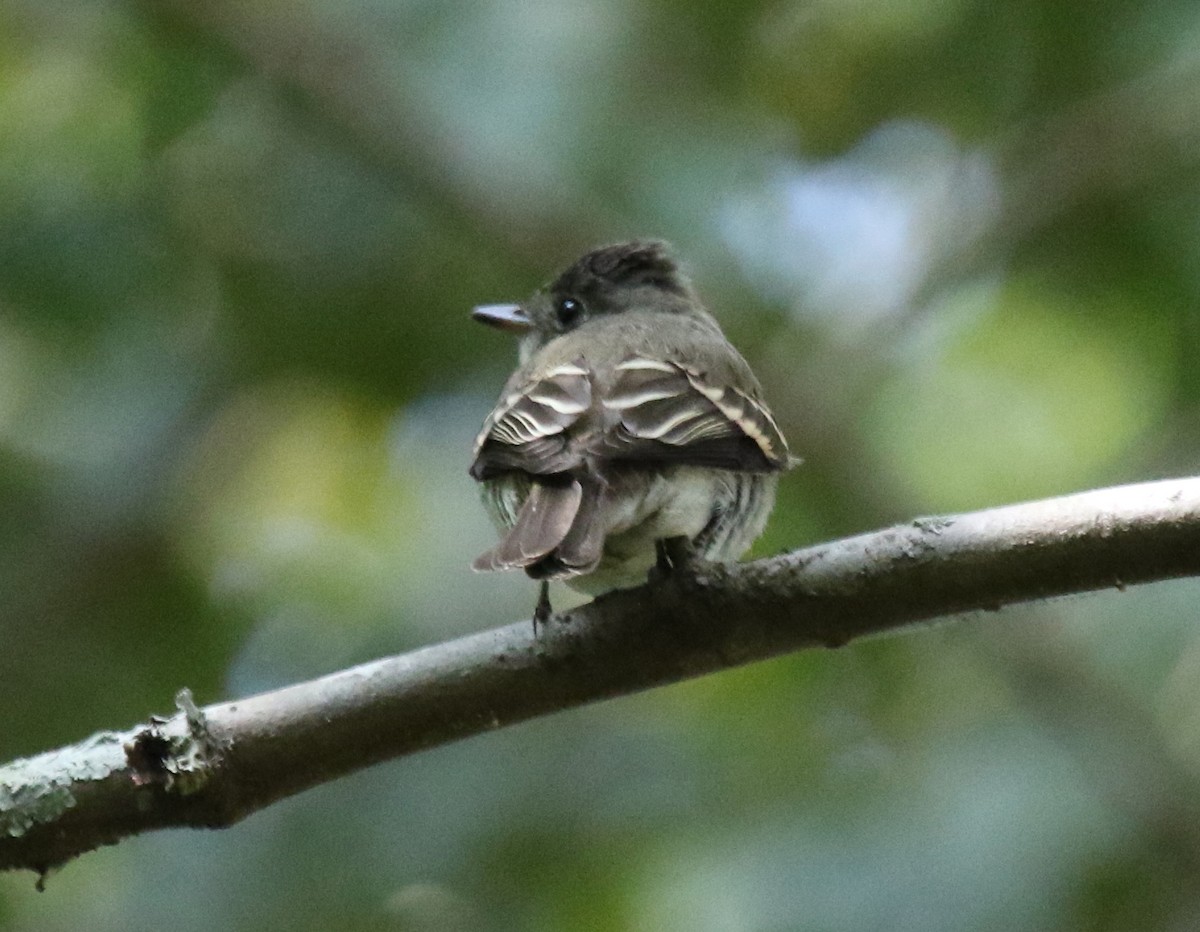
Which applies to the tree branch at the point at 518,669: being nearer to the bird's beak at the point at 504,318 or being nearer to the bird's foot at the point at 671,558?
the bird's foot at the point at 671,558

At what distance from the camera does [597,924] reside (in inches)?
149

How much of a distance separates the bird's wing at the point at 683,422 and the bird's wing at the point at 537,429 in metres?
0.07

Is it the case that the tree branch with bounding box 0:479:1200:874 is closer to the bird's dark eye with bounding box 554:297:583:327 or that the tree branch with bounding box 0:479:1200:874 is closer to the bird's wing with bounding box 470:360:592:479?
the bird's wing with bounding box 470:360:592:479

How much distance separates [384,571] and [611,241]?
109cm

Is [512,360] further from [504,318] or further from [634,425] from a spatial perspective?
[634,425]

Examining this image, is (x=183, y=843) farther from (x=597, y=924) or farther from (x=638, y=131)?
(x=638, y=131)

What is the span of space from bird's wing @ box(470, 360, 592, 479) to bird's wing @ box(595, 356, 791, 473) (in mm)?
65

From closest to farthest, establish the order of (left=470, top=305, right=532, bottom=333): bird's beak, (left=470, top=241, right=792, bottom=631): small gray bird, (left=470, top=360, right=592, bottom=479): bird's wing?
(left=470, top=241, right=792, bottom=631): small gray bird
(left=470, top=360, right=592, bottom=479): bird's wing
(left=470, top=305, right=532, bottom=333): bird's beak

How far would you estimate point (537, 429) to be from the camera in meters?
2.96

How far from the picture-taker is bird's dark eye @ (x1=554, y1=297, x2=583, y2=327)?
444 centimetres

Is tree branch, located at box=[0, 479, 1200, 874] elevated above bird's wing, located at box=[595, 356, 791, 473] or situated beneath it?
situated beneath

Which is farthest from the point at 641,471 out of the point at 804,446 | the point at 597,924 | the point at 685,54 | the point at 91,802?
the point at 685,54

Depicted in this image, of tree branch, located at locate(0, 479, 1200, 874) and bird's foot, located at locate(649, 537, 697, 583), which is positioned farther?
bird's foot, located at locate(649, 537, 697, 583)

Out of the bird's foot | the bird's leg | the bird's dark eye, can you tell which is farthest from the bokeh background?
the bird's leg
